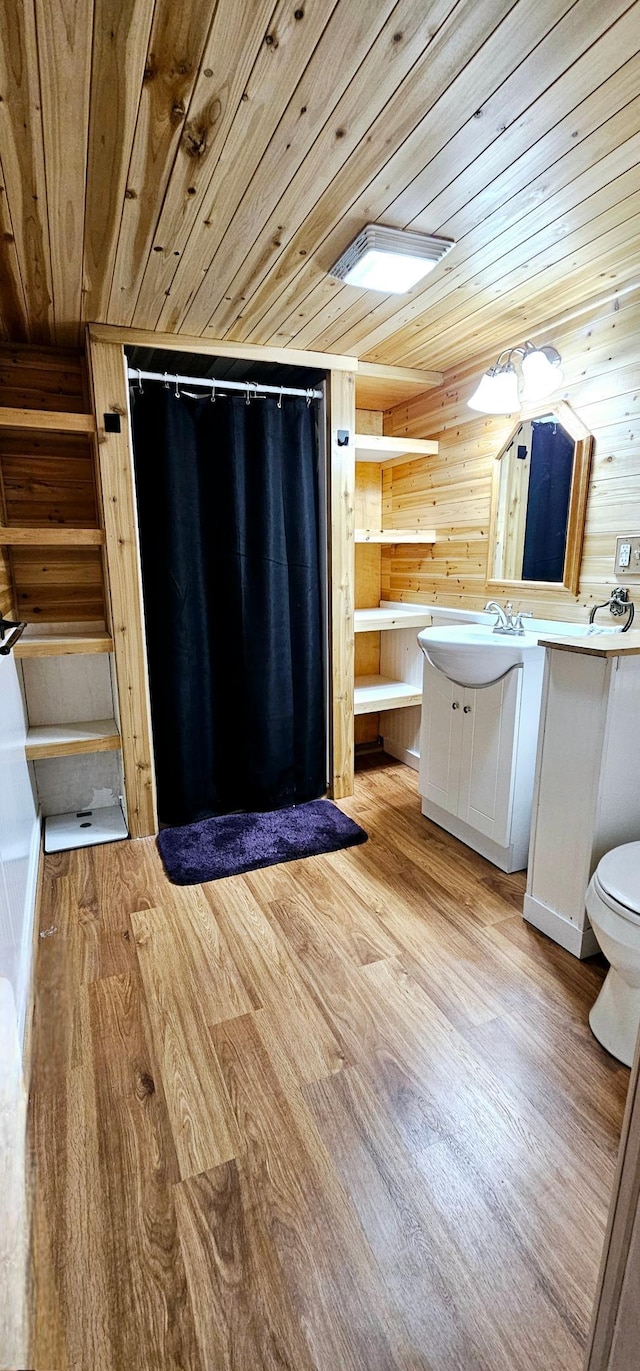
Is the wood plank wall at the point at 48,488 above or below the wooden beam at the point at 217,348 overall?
below

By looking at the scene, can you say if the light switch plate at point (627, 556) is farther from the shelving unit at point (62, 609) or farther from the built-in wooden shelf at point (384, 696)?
the shelving unit at point (62, 609)

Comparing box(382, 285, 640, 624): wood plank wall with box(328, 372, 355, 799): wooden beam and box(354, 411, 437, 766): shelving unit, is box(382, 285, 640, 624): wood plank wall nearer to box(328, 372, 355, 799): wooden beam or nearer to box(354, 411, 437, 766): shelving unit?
box(354, 411, 437, 766): shelving unit

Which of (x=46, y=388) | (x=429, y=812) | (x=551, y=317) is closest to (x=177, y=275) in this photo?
(x=46, y=388)

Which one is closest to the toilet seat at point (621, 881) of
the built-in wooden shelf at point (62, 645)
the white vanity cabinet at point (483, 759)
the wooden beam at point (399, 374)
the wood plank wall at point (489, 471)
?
the white vanity cabinet at point (483, 759)

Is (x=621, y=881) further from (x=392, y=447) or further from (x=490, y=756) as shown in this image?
(x=392, y=447)

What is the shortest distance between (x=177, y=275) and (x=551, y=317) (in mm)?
1420

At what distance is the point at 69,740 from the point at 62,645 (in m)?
0.40

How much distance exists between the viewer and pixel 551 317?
86.9 inches

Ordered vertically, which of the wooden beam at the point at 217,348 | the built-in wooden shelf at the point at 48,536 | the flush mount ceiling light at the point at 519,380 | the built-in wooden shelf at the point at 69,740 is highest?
the wooden beam at the point at 217,348

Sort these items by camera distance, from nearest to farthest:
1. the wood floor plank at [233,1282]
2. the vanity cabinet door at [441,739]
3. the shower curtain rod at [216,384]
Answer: the wood floor plank at [233,1282] → the shower curtain rod at [216,384] → the vanity cabinet door at [441,739]

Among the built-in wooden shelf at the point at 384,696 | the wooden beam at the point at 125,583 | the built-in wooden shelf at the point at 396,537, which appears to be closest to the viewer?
the wooden beam at the point at 125,583

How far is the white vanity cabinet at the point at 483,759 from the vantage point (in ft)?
6.86

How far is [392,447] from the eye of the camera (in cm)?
284

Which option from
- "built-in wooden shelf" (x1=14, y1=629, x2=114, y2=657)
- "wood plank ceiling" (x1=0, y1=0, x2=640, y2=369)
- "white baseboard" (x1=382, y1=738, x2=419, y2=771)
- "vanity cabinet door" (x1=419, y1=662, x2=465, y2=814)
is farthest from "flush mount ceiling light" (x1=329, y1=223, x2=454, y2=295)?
"white baseboard" (x1=382, y1=738, x2=419, y2=771)
